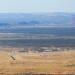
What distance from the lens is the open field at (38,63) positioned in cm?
3881

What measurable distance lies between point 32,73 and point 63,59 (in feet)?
41.5

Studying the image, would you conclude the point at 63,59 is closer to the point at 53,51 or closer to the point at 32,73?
the point at 53,51

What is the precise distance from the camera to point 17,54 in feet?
177

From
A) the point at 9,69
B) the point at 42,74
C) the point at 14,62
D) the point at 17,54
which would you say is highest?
the point at 17,54

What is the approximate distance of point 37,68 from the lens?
134 feet

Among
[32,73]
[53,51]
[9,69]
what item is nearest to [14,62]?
[9,69]

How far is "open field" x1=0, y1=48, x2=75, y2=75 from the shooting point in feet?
127

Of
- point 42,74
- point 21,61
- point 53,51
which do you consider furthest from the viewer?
point 53,51

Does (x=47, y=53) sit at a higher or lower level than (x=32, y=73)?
higher

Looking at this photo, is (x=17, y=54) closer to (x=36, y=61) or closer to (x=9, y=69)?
(x=36, y=61)

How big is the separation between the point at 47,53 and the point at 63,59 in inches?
269

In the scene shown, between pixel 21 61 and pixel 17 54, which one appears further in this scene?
pixel 17 54

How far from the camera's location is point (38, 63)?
4500 centimetres

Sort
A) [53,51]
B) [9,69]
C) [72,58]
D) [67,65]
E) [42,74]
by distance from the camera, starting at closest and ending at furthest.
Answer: [42,74]
[9,69]
[67,65]
[72,58]
[53,51]
